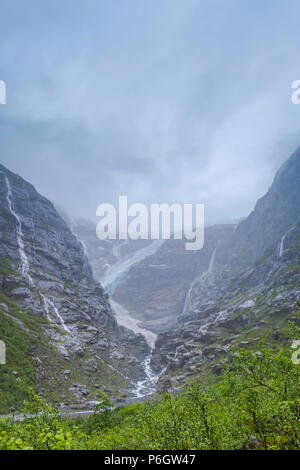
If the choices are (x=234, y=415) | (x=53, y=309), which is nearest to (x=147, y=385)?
(x=53, y=309)

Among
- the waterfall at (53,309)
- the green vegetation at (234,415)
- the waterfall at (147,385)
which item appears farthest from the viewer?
the waterfall at (53,309)

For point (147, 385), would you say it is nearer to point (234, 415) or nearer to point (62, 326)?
point (62, 326)

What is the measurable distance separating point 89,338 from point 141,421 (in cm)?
13898

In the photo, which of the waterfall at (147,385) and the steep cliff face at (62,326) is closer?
the steep cliff face at (62,326)

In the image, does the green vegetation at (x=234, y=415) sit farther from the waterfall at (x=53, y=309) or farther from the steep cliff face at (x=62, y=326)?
the waterfall at (x=53, y=309)

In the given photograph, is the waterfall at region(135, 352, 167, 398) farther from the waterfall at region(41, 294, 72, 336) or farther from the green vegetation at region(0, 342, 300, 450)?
the green vegetation at region(0, 342, 300, 450)

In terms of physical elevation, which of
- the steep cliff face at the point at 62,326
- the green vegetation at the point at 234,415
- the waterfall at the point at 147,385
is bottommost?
the waterfall at the point at 147,385

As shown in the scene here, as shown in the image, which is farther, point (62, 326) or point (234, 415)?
point (62, 326)

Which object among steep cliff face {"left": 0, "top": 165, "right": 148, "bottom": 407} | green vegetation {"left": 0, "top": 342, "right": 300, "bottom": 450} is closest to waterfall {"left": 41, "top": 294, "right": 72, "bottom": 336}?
steep cliff face {"left": 0, "top": 165, "right": 148, "bottom": 407}

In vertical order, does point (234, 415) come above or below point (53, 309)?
above

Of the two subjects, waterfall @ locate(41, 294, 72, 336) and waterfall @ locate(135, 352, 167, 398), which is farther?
waterfall @ locate(41, 294, 72, 336)

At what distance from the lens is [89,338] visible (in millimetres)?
149000

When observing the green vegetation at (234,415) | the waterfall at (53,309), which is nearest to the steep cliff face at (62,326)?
the waterfall at (53,309)
